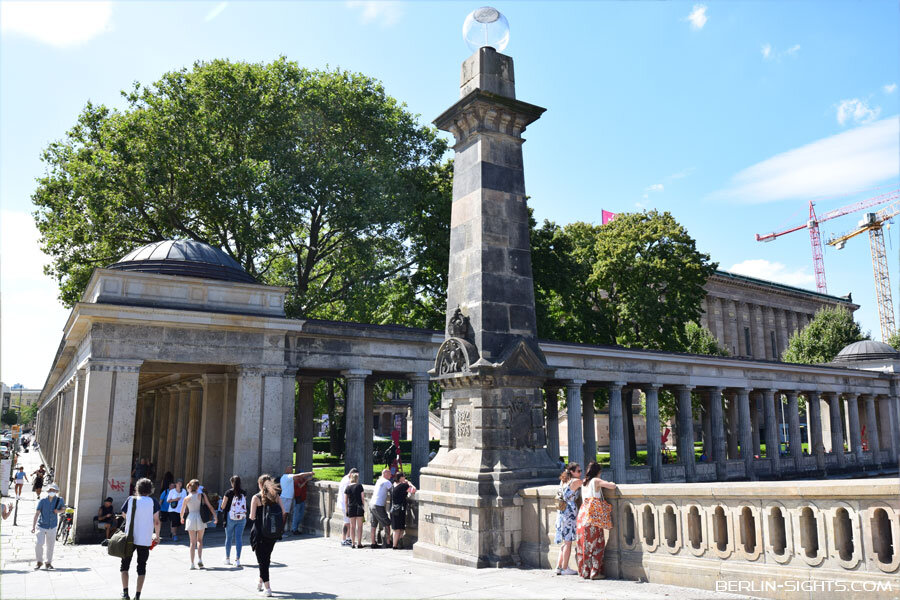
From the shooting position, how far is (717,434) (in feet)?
111

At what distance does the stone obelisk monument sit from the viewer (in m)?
11.2

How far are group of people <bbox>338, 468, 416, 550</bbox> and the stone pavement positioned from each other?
47 cm

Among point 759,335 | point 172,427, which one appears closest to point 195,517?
point 172,427

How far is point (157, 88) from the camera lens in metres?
31.7

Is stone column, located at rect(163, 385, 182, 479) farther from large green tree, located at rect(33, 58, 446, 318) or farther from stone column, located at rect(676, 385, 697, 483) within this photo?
stone column, located at rect(676, 385, 697, 483)

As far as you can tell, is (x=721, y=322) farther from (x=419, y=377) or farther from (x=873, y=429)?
(x=419, y=377)

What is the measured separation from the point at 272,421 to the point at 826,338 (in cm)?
5169

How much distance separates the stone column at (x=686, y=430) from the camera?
107 ft

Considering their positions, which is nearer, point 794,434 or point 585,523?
point 585,523

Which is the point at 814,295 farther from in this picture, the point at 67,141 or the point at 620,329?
the point at 67,141

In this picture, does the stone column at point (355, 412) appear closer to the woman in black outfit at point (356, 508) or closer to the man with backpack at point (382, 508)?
the woman in black outfit at point (356, 508)

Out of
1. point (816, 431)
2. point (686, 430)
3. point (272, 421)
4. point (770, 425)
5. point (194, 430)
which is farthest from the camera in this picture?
point (816, 431)

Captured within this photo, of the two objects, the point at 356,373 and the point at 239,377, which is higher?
the point at 356,373

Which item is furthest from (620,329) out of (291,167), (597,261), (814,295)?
(814,295)
